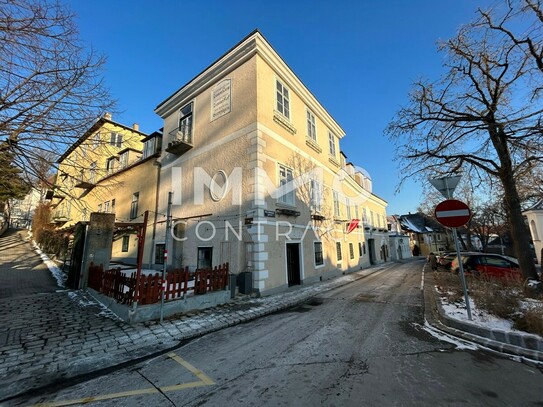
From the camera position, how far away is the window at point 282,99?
1211 centimetres

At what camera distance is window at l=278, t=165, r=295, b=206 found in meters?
11.3

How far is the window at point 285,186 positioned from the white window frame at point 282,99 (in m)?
3.03

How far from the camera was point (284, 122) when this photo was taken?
11859mm

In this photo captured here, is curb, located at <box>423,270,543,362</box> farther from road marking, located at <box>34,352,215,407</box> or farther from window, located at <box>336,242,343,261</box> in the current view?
window, located at <box>336,242,343,261</box>

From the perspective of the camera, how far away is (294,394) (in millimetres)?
2955

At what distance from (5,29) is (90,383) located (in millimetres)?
6017

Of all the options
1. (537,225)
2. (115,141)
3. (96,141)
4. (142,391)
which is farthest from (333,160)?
(142,391)

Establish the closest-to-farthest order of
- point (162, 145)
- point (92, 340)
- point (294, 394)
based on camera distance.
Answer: point (294, 394)
point (92, 340)
point (162, 145)

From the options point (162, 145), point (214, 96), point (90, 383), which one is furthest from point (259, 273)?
point (162, 145)

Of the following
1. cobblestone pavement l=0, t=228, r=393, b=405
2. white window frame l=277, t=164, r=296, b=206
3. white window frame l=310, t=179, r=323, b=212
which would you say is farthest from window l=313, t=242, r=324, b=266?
cobblestone pavement l=0, t=228, r=393, b=405

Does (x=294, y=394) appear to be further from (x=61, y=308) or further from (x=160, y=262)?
(x=160, y=262)

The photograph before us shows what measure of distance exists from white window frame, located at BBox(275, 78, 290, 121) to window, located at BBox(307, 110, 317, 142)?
2.51m

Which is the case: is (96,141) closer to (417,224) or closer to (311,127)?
(311,127)

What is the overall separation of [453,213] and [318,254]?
8.85m
